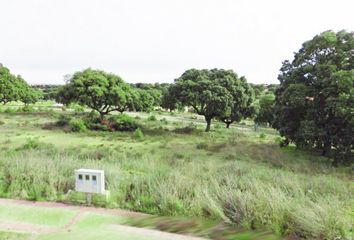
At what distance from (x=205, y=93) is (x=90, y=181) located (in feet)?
59.5

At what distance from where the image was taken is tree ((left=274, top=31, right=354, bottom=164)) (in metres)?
13.7

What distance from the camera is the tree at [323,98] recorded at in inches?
541

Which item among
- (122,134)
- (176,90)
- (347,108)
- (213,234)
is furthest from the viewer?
(176,90)

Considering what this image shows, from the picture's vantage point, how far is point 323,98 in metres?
15.3

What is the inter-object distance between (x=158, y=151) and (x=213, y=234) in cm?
1167

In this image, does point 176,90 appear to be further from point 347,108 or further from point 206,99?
point 347,108

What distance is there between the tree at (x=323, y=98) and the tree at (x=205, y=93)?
6070 mm

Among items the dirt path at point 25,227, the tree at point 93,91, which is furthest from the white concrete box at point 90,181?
the tree at point 93,91

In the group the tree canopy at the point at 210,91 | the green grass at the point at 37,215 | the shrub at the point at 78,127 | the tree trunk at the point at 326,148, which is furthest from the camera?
the tree canopy at the point at 210,91

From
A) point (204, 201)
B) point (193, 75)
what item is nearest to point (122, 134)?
point (193, 75)

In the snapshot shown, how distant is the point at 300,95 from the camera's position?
49.8 feet

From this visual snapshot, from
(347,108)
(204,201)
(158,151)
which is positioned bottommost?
(158,151)

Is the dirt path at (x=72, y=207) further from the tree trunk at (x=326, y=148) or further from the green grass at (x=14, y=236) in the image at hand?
the tree trunk at (x=326, y=148)

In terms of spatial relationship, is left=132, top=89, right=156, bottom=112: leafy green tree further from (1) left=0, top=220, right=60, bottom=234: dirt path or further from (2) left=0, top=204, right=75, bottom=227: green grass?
(1) left=0, top=220, right=60, bottom=234: dirt path
